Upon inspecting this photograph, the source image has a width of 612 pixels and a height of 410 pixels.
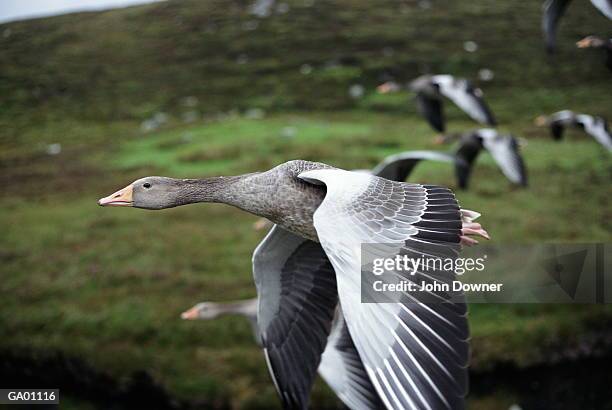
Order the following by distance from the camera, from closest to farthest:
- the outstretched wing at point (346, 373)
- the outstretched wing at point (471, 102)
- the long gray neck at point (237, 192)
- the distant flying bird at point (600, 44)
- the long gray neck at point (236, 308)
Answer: the long gray neck at point (237, 192) → the outstretched wing at point (346, 373) → the distant flying bird at point (600, 44) → the long gray neck at point (236, 308) → the outstretched wing at point (471, 102)

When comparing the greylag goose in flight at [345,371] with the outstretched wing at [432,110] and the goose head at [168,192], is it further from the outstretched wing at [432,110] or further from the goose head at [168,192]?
the outstretched wing at [432,110]

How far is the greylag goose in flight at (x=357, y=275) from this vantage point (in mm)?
2584

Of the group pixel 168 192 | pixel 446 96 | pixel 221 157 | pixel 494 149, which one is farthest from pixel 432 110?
pixel 168 192

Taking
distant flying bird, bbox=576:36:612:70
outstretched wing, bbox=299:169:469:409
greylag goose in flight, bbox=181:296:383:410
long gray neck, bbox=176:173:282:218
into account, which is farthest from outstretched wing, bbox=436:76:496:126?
outstretched wing, bbox=299:169:469:409

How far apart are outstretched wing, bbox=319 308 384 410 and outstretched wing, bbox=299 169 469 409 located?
1.38 meters

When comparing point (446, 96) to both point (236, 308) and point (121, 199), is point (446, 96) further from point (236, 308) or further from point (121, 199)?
point (121, 199)

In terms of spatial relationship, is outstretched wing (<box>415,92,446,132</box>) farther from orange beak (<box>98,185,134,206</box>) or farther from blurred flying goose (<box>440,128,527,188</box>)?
orange beak (<box>98,185,134,206</box>)

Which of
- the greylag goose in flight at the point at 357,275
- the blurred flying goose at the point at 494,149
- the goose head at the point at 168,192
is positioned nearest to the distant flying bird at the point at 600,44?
the greylag goose in flight at the point at 357,275

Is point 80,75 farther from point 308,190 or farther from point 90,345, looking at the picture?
point 308,190

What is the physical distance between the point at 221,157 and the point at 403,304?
815 centimetres

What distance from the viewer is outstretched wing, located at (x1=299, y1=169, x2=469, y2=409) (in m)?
2.54

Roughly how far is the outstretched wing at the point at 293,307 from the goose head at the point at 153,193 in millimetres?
544

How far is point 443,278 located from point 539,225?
6.62 m

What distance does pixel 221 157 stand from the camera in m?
10.7
